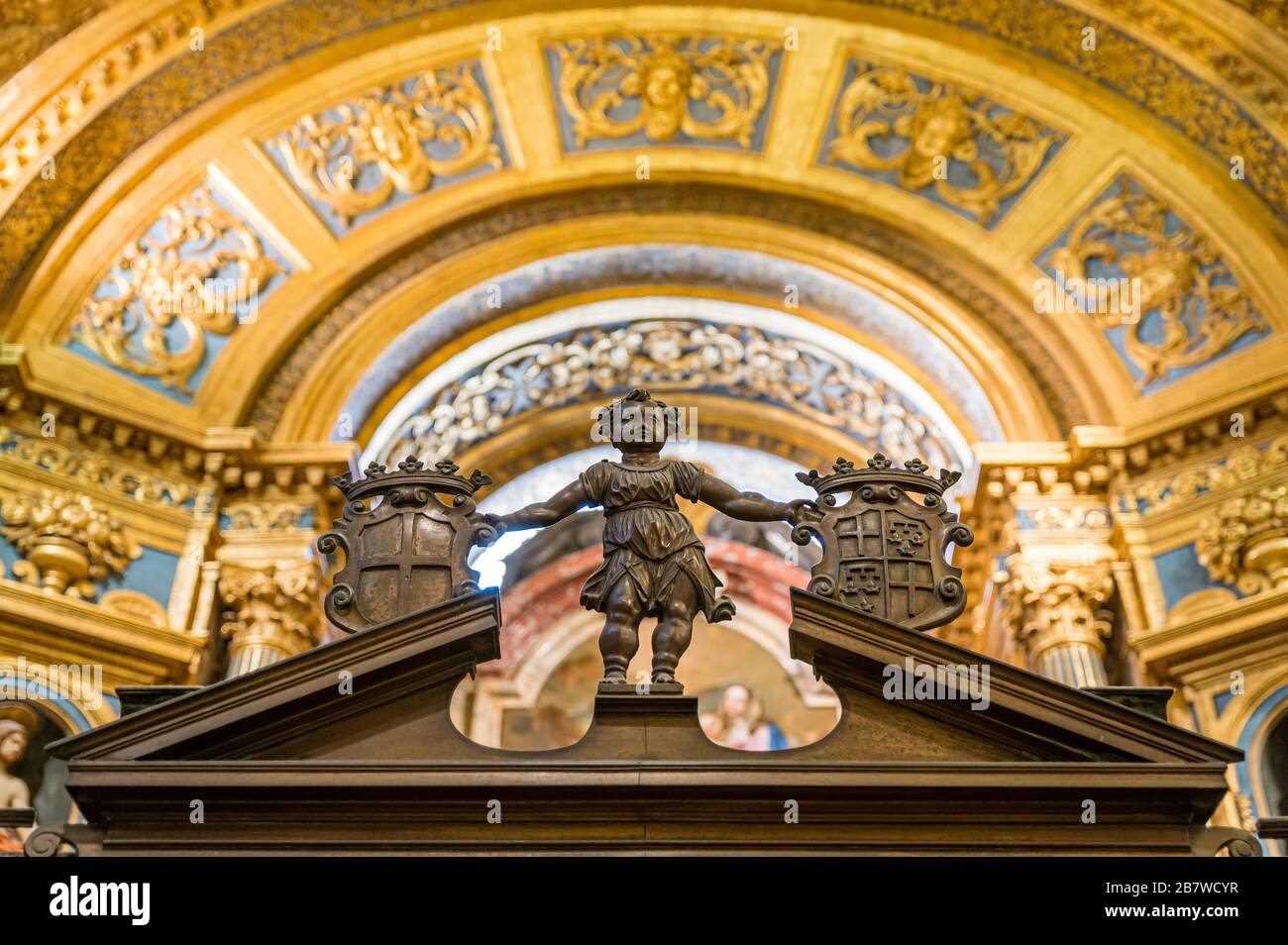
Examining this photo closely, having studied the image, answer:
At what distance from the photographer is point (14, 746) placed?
10.2 metres

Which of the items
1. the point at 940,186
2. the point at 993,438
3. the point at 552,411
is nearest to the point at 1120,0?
the point at 940,186

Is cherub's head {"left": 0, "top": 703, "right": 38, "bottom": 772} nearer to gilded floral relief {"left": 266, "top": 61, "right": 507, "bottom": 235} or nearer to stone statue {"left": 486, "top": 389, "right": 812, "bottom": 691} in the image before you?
stone statue {"left": 486, "top": 389, "right": 812, "bottom": 691}

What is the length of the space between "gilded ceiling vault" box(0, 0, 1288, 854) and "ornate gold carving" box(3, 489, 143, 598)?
23 millimetres

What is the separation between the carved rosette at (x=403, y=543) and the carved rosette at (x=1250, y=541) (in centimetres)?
601

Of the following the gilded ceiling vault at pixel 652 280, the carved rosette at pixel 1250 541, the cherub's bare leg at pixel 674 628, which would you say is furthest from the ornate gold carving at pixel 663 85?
the cherub's bare leg at pixel 674 628

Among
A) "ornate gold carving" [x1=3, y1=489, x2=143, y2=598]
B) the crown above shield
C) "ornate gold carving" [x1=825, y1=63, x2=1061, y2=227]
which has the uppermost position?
"ornate gold carving" [x1=825, y1=63, x2=1061, y2=227]

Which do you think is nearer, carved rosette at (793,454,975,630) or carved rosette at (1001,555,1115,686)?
carved rosette at (793,454,975,630)

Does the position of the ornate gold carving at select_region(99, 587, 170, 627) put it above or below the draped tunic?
above

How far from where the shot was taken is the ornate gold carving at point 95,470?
37.8 feet

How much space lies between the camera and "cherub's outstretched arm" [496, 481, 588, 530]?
7426mm

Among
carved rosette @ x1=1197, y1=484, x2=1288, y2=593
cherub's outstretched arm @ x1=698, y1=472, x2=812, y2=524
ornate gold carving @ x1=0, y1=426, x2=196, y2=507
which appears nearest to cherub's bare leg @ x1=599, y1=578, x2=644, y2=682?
cherub's outstretched arm @ x1=698, y1=472, x2=812, y2=524
